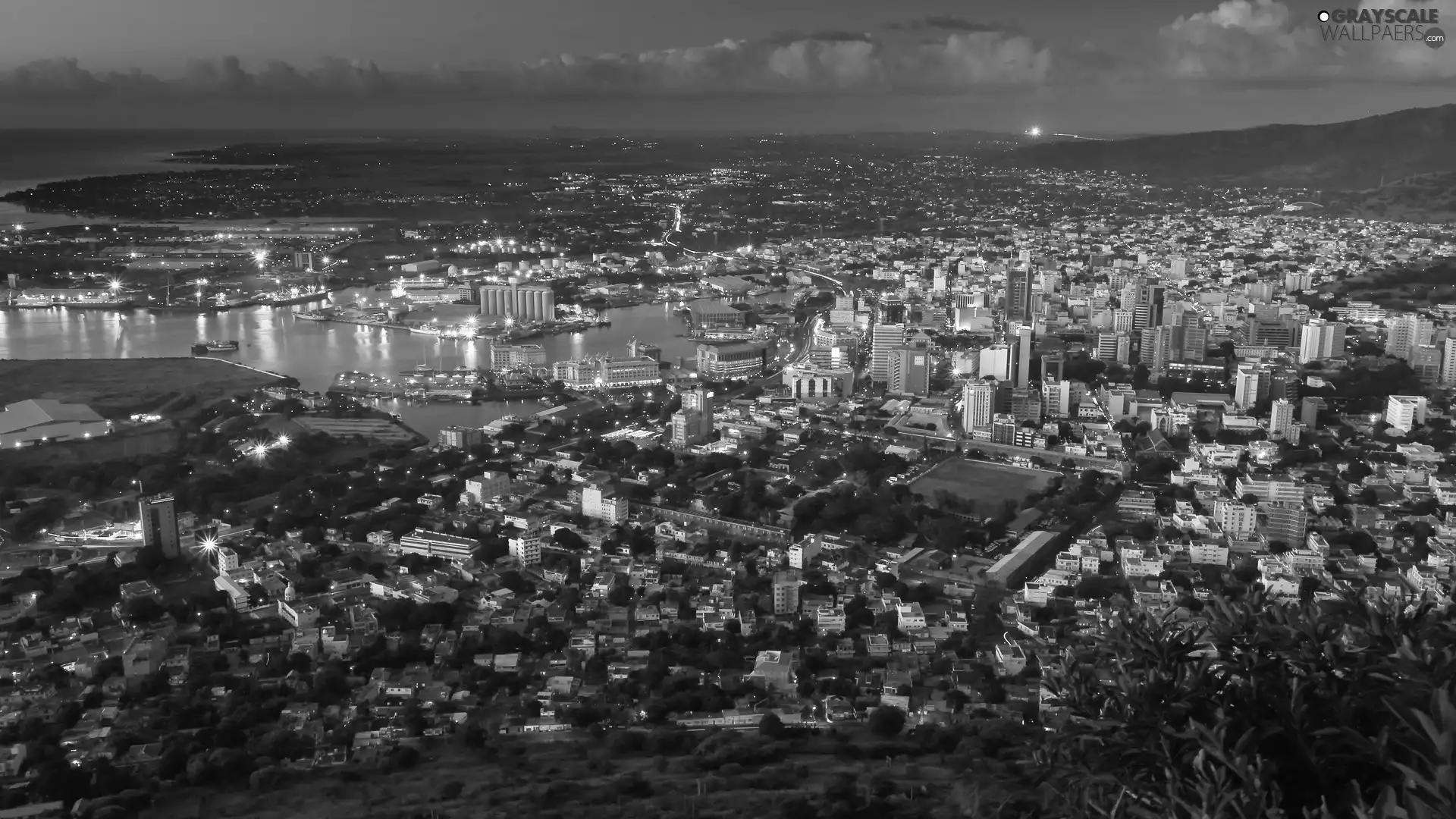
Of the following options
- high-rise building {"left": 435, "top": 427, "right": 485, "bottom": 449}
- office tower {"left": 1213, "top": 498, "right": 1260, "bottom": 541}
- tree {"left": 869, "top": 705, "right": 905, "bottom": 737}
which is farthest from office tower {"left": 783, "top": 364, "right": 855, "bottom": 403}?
tree {"left": 869, "top": 705, "right": 905, "bottom": 737}

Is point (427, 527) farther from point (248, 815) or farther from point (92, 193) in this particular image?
point (92, 193)

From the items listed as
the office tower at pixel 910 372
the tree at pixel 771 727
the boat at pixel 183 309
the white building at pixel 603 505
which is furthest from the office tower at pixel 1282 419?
the boat at pixel 183 309

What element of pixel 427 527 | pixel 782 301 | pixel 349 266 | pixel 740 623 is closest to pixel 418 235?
pixel 349 266

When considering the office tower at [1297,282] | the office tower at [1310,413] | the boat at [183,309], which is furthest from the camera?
the boat at [183,309]

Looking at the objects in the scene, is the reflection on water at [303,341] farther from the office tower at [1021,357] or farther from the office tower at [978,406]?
the office tower at [978,406]

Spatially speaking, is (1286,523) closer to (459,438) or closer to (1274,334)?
(459,438)

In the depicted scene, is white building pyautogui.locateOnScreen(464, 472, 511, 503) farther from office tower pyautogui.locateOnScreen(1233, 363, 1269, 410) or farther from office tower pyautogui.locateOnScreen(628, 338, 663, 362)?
office tower pyautogui.locateOnScreen(1233, 363, 1269, 410)

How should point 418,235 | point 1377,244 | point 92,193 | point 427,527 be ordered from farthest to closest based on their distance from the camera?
point 92,193 < point 418,235 < point 1377,244 < point 427,527
